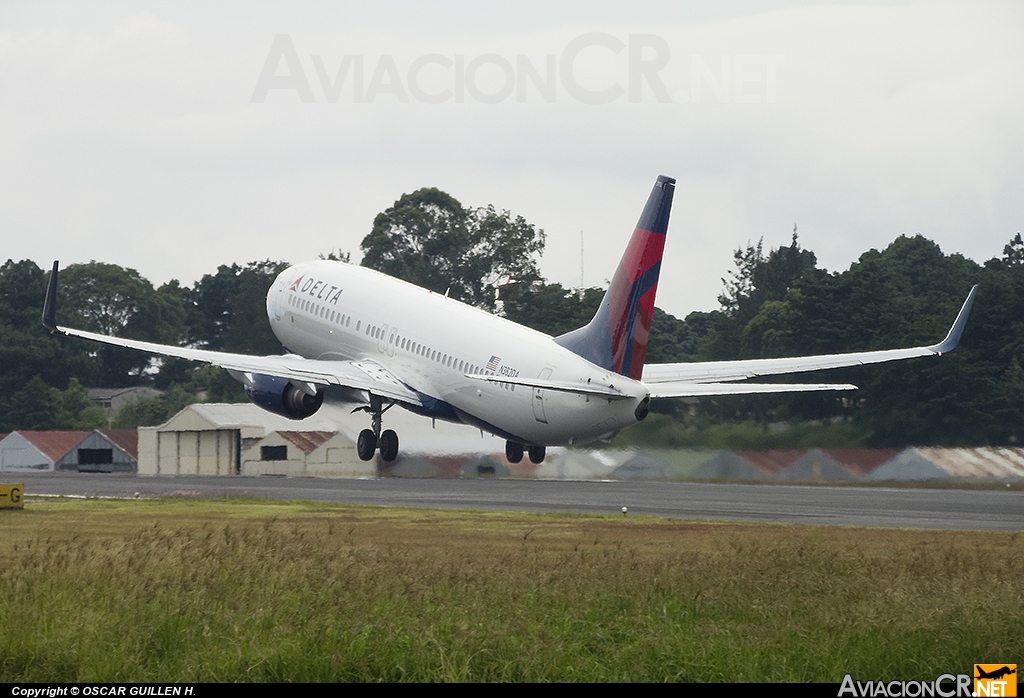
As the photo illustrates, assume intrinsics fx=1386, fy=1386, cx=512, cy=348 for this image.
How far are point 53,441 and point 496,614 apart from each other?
83025 mm

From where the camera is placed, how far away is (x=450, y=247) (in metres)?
140

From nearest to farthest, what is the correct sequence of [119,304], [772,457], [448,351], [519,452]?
1. [448,351]
2. [519,452]
3. [772,457]
4. [119,304]

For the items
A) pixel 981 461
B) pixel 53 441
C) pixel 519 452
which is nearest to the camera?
pixel 519 452

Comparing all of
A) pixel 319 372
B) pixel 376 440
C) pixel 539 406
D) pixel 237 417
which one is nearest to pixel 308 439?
pixel 237 417

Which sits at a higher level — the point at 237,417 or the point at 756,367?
the point at 237,417

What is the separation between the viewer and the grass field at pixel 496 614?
59.1 ft

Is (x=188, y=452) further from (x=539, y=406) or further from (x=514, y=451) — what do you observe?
(x=539, y=406)

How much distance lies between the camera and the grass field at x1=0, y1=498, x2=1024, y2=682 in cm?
1802

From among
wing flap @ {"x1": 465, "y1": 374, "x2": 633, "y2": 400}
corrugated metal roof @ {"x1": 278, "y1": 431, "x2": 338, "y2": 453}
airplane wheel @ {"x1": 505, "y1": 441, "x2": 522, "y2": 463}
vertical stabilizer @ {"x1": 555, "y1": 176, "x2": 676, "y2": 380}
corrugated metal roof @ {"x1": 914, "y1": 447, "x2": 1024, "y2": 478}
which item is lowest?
corrugated metal roof @ {"x1": 914, "y1": 447, "x2": 1024, "y2": 478}

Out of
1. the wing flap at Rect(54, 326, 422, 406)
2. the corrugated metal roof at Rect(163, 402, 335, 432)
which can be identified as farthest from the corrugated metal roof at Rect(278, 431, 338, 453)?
the wing flap at Rect(54, 326, 422, 406)

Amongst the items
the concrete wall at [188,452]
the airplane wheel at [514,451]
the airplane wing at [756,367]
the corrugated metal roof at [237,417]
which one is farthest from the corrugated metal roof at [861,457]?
the concrete wall at [188,452]

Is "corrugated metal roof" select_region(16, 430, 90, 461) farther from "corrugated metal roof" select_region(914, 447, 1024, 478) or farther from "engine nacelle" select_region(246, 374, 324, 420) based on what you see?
"corrugated metal roof" select_region(914, 447, 1024, 478)

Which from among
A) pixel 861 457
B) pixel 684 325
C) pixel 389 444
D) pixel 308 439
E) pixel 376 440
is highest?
pixel 684 325

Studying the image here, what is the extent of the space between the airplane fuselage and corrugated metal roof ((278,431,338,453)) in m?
27.9
